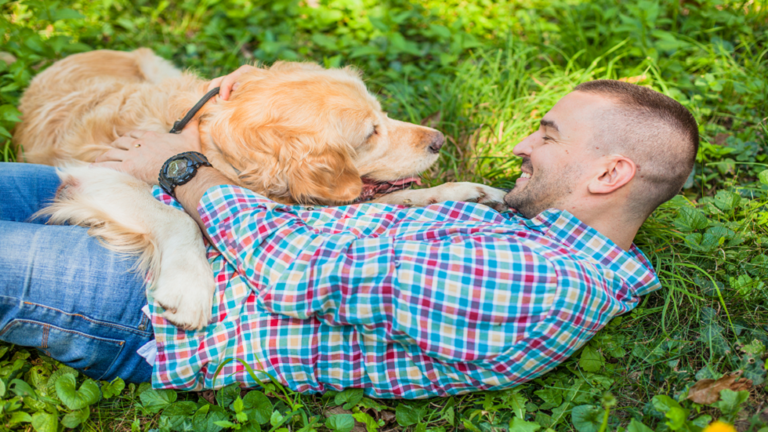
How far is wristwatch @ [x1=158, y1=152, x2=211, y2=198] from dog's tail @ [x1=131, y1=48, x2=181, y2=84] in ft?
4.85

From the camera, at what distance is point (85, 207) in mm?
2410

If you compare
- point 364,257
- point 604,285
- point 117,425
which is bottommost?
point 117,425

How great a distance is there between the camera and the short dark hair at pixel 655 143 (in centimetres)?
222

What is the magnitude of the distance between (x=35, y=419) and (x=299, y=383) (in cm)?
116

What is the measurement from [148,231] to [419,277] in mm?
1392

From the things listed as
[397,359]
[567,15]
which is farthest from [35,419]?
[567,15]

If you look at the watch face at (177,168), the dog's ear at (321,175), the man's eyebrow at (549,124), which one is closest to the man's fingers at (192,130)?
the watch face at (177,168)

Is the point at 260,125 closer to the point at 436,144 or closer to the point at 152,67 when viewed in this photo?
the point at 436,144

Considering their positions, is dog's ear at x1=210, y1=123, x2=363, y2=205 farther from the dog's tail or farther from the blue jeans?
the dog's tail

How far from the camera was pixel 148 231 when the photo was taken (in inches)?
90.7

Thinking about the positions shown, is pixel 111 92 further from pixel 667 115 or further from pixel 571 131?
pixel 667 115

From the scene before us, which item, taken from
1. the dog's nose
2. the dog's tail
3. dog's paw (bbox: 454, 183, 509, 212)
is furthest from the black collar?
dog's paw (bbox: 454, 183, 509, 212)

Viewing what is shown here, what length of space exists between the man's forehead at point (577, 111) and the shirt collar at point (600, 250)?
497mm

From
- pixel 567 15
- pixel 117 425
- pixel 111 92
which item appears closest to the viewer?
Answer: pixel 117 425
